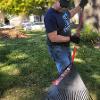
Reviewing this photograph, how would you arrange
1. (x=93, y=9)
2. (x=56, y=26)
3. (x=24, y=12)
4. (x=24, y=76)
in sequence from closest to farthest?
(x=56, y=26) < (x=24, y=76) < (x=93, y=9) < (x=24, y=12)

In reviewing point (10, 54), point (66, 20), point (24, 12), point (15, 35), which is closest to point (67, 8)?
point (66, 20)

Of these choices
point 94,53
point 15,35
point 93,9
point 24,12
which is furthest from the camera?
point 24,12

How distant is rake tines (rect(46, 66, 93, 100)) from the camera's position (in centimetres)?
719

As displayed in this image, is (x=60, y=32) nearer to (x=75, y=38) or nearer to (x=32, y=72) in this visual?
(x=75, y=38)

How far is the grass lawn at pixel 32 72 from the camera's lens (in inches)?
390

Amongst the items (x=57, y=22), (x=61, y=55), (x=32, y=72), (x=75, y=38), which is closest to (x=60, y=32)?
(x=57, y=22)

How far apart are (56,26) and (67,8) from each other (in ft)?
1.41

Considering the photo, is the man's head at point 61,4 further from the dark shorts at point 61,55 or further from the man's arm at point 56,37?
the dark shorts at point 61,55

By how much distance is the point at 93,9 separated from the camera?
26.8 meters

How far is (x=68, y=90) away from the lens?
7.23 m

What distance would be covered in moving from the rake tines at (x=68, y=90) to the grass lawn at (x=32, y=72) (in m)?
2.34

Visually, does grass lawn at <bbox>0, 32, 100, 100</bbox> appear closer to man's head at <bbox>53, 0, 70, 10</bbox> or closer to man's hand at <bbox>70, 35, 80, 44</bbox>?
man's hand at <bbox>70, 35, 80, 44</bbox>

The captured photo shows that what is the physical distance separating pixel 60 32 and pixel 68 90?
44.2 inches

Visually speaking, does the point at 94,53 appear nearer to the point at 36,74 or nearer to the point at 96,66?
the point at 96,66
